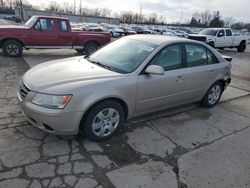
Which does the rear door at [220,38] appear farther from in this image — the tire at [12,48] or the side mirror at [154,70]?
the side mirror at [154,70]

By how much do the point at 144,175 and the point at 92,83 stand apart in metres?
1.42

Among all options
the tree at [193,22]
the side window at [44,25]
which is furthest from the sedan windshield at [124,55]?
the tree at [193,22]

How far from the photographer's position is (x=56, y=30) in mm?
10594

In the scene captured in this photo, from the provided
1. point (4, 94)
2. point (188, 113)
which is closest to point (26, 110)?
point (4, 94)

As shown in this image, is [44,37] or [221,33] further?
[221,33]

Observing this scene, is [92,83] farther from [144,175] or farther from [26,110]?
[144,175]

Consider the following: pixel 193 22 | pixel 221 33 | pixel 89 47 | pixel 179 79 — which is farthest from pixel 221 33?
pixel 193 22

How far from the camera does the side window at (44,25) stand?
1019 cm

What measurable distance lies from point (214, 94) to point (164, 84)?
195 cm

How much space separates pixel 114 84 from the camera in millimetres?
3412

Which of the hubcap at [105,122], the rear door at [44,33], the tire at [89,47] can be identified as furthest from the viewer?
the tire at [89,47]

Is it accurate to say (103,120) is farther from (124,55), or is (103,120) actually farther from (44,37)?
(44,37)

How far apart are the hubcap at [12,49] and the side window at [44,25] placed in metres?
1.25

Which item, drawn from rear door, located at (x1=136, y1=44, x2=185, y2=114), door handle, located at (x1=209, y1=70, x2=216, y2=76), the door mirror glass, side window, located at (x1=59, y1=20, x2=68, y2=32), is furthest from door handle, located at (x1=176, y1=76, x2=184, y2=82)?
the door mirror glass
